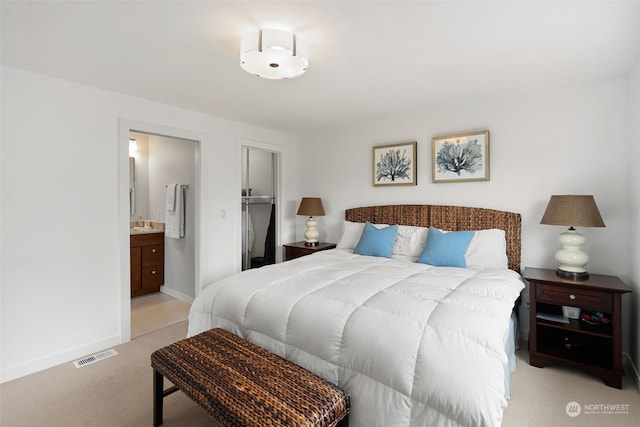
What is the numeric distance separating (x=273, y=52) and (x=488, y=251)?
2484 mm

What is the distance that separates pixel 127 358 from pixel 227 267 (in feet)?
4.69

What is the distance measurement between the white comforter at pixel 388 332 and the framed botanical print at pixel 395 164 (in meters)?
1.57

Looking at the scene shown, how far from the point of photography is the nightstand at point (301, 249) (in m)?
3.91

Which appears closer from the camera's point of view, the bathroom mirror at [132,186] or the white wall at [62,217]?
the white wall at [62,217]

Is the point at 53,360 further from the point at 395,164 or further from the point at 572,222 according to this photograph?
the point at 572,222

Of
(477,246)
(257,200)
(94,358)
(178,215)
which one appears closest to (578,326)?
(477,246)

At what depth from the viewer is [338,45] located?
2.00 metres

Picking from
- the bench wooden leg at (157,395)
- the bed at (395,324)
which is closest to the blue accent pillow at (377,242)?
the bed at (395,324)

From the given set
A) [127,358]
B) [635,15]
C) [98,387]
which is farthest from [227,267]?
[635,15]

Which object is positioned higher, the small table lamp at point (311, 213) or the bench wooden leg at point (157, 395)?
the small table lamp at point (311, 213)

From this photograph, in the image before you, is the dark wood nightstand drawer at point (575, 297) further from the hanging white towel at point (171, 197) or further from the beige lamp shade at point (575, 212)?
the hanging white towel at point (171, 197)

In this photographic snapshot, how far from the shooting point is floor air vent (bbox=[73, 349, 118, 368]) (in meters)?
2.52

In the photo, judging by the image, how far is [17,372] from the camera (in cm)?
232

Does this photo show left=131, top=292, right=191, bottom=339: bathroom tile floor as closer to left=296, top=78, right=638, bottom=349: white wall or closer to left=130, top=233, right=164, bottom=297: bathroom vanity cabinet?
left=130, top=233, right=164, bottom=297: bathroom vanity cabinet
